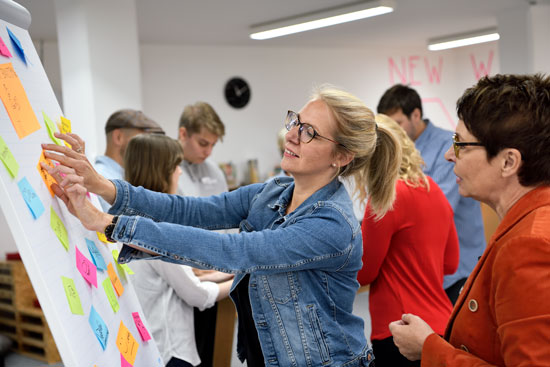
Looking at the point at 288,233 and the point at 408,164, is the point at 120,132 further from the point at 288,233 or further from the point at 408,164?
the point at 288,233

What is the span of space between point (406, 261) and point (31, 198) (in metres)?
1.35

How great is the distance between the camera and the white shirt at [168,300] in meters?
2.19

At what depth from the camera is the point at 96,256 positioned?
1.47 metres

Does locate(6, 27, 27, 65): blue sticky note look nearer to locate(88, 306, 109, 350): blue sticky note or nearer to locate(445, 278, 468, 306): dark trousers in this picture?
locate(88, 306, 109, 350): blue sticky note

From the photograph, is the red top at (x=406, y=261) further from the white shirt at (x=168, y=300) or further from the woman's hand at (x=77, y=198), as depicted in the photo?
the woman's hand at (x=77, y=198)

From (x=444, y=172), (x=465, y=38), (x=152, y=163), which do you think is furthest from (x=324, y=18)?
(x=152, y=163)

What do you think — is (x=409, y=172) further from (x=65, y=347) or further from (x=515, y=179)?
(x=65, y=347)

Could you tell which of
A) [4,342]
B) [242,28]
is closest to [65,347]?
[4,342]

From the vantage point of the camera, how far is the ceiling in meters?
5.64

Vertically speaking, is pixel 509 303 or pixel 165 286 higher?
pixel 509 303

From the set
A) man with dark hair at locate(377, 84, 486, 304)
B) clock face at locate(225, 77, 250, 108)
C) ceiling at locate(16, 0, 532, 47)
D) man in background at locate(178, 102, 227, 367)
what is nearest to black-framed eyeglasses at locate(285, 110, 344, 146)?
man with dark hair at locate(377, 84, 486, 304)

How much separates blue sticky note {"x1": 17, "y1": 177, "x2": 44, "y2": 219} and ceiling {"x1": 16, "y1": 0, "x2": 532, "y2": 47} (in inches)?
171

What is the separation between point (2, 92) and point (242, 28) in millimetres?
6015

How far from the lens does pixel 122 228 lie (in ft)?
3.97
